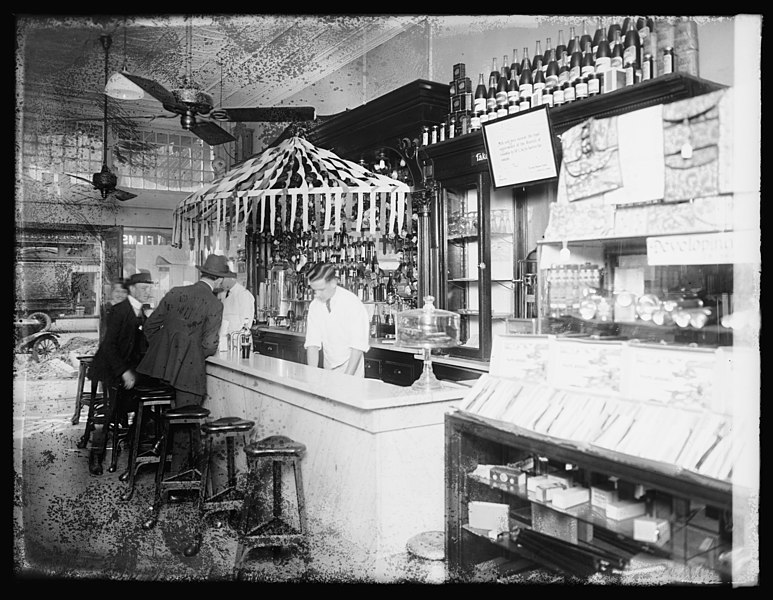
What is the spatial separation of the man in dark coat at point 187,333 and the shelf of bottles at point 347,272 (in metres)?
0.52

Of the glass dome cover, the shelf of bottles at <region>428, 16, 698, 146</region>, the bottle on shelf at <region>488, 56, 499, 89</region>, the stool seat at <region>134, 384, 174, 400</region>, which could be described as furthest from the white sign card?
the stool seat at <region>134, 384, 174, 400</region>

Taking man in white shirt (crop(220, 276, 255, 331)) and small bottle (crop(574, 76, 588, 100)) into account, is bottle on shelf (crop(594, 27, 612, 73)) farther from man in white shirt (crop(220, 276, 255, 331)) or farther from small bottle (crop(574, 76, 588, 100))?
man in white shirt (crop(220, 276, 255, 331))

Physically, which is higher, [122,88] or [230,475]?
[122,88]

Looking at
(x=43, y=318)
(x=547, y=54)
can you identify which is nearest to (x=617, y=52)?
(x=547, y=54)

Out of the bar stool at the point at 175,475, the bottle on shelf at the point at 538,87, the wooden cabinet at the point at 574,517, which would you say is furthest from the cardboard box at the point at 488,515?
the bottle on shelf at the point at 538,87

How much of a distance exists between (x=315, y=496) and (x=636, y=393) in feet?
5.68

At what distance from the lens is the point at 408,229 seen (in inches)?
180

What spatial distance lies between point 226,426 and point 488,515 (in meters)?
1.37

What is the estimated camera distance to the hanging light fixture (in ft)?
9.21

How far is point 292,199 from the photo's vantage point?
12.6 ft

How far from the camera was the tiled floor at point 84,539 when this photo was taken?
260 centimetres

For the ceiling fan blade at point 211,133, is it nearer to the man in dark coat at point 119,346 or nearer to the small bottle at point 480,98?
the man in dark coat at point 119,346

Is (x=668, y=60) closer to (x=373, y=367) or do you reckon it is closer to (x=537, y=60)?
(x=537, y=60)

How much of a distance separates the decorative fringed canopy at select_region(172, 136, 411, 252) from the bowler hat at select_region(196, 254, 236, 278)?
11 centimetres
